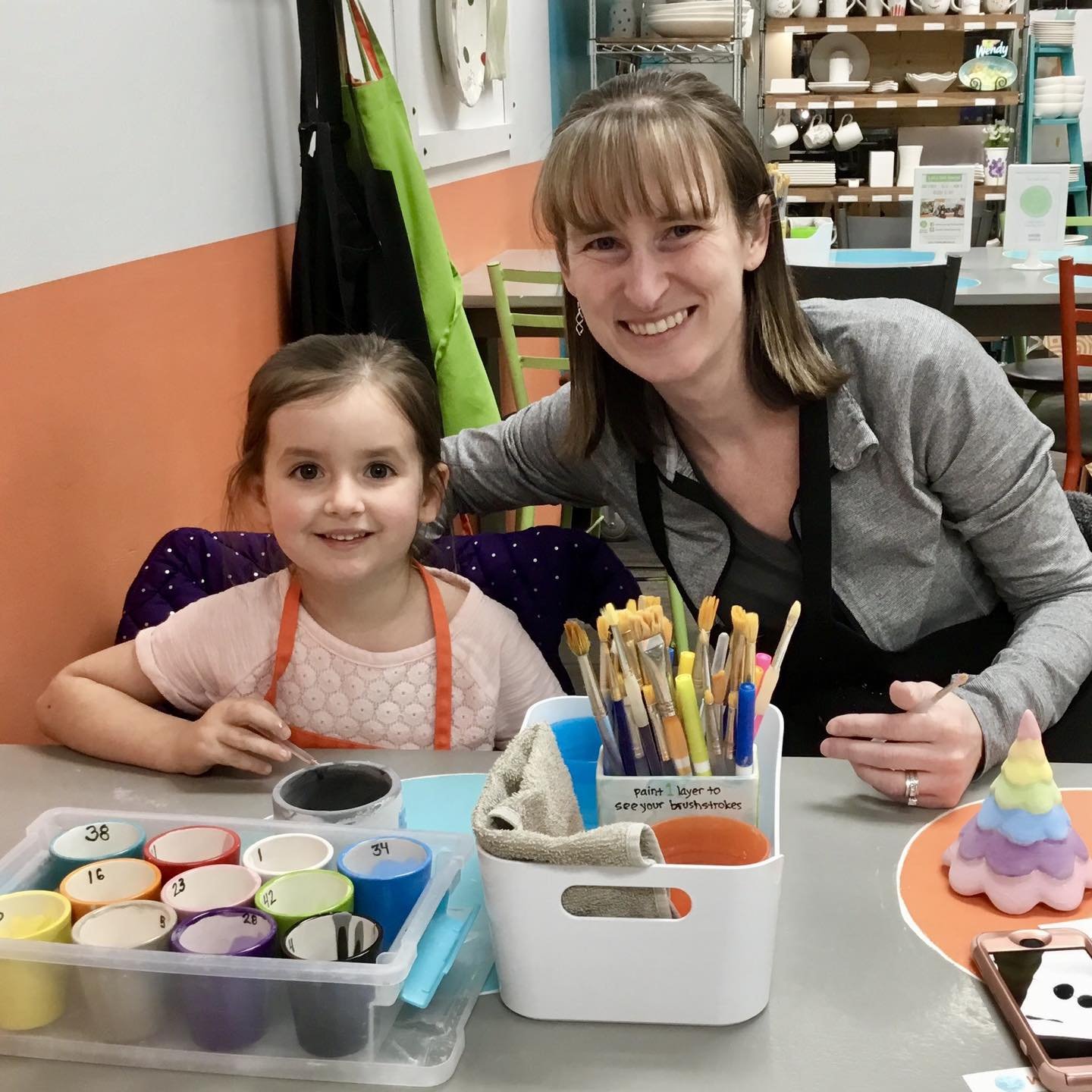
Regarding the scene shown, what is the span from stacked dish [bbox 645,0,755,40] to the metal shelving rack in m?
0.02

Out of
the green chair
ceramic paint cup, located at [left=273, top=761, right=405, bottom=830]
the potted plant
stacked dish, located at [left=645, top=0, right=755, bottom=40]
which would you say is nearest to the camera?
ceramic paint cup, located at [left=273, top=761, right=405, bottom=830]

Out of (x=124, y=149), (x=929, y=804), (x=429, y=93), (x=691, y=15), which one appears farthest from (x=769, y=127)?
(x=929, y=804)

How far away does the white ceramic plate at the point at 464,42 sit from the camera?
129 inches

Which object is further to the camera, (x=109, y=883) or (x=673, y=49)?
(x=673, y=49)

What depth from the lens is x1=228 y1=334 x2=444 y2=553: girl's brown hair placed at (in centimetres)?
130

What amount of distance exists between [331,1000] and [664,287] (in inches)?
32.8

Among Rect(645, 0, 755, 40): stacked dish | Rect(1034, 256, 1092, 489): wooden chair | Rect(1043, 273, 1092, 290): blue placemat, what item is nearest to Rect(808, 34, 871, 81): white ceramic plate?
Rect(645, 0, 755, 40): stacked dish

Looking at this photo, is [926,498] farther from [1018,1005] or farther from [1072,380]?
[1072,380]

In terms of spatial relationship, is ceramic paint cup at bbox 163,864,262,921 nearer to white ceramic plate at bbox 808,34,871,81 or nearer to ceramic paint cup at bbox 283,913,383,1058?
ceramic paint cup at bbox 283,913,383,1058

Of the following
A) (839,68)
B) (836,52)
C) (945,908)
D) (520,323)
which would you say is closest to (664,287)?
(945,908)

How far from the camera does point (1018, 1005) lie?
728mm

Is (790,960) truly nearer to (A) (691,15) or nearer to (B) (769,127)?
(A) (691,15)

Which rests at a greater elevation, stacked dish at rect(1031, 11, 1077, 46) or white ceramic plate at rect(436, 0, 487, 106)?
stacked dish at rect(1031, 11, 1077, 46)

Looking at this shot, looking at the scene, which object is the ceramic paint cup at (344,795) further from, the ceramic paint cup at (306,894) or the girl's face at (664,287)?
the girl's face at (664,287)
